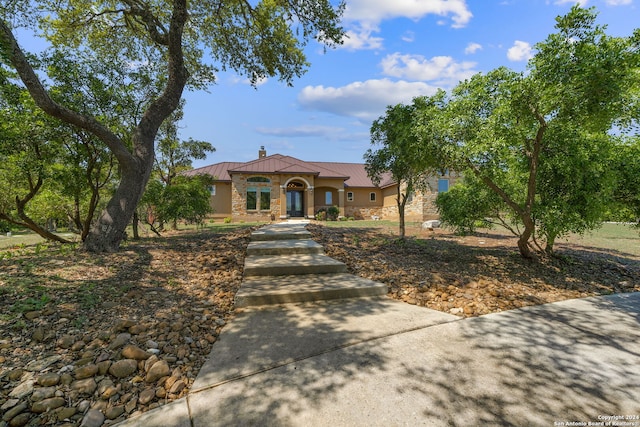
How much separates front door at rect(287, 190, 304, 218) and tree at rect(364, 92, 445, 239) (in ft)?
44.3

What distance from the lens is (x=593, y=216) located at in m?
4.13

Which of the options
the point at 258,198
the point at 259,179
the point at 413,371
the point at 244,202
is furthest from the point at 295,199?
the point at 413,371

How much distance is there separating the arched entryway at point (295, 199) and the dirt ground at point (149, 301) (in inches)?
612

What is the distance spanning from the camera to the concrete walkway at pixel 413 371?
5.70 ft

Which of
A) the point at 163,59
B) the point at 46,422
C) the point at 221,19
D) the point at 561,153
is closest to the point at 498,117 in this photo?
the point at 561,153

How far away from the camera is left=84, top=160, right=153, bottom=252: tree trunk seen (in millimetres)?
5281

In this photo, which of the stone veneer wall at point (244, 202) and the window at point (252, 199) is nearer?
the stone veneer wall at point (244, 202)

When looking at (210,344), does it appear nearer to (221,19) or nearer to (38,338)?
(38,338)

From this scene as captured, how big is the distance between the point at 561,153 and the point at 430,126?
215cm

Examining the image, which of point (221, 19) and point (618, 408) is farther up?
point (221, 19)

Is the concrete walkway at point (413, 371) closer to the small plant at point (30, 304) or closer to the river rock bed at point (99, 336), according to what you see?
the river rock bed at point (99, 336)

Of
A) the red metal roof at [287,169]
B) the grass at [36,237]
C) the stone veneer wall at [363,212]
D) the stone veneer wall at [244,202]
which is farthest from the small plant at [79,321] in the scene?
the stone veneer wall at [363,212]

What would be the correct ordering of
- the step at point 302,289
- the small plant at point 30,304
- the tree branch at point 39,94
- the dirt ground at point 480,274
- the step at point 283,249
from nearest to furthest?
the small plant at point 30,304 → the step at point 302,289 → the dirt ground at point 480,274 → the tree branch at point 39,94 → the step at point 283,249

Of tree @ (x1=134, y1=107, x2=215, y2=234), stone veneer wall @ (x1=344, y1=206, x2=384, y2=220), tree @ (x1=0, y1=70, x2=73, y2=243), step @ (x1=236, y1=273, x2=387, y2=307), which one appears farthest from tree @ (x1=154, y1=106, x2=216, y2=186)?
stone veneer wall @ (x1=344, y1=206, x2=384, y2=220)
